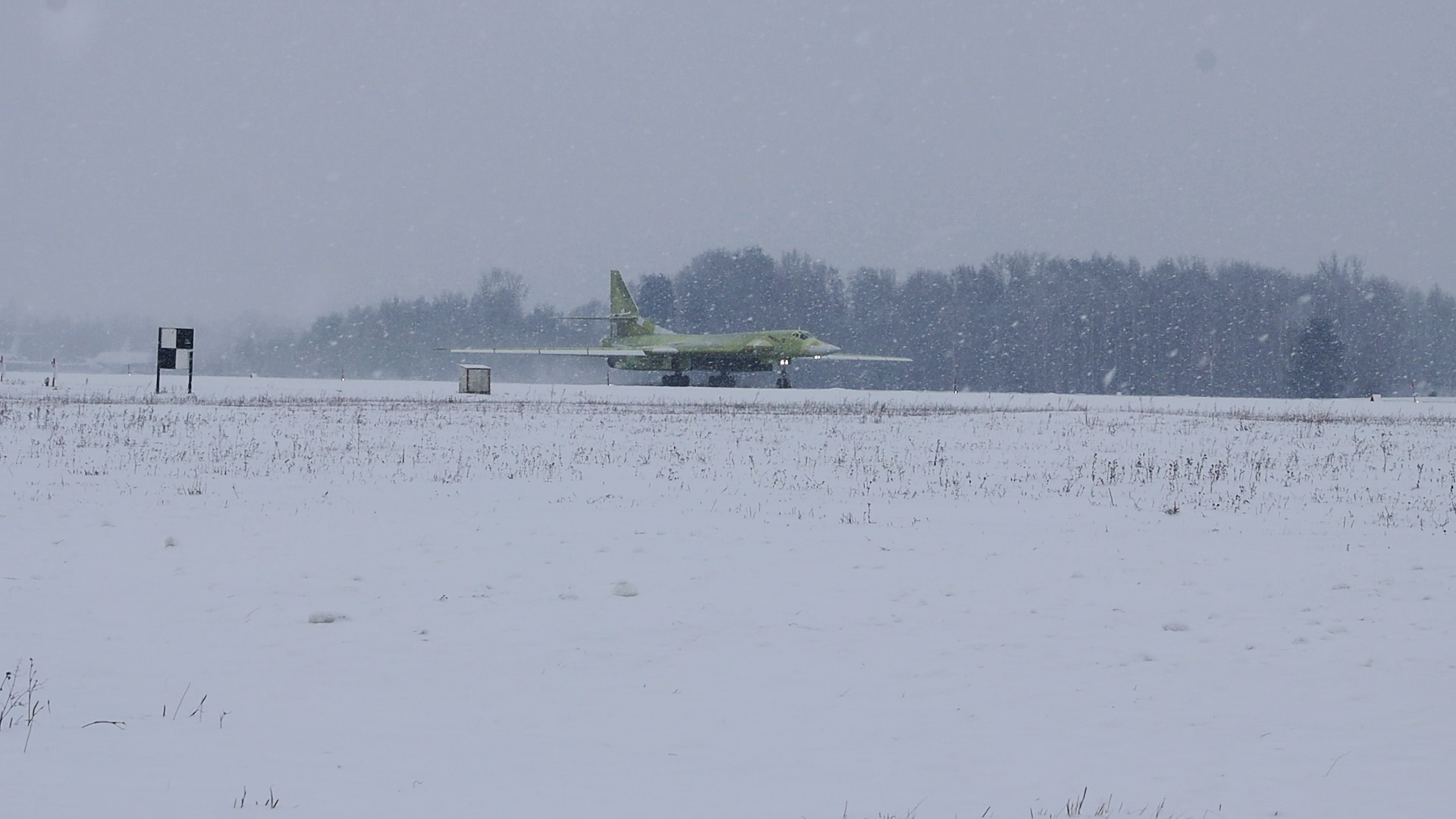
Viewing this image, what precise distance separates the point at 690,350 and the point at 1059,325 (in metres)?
50.3

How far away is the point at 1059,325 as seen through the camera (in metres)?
Answer: 95.1

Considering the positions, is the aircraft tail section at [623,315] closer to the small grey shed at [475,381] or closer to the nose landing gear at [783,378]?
the nose landing gear at [783,378]

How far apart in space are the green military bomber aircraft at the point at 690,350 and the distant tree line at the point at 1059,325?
3700 cm

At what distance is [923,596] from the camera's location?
791cm

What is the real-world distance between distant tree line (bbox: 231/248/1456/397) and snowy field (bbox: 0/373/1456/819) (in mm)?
70113

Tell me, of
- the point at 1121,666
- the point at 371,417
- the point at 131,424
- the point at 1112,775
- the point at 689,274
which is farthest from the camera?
the point at 689,274

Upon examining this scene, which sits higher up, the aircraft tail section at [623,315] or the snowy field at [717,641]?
the aircraft tail section at [623,315]

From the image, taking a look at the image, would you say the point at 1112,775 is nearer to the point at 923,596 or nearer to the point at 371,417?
the point at 923,596

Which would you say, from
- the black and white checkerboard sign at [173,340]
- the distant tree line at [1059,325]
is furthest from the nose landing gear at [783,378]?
the distant tree line at [1059,325]

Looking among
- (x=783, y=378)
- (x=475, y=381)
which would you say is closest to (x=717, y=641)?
(x=475, y=381)

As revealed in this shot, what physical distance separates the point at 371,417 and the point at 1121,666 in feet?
71.3

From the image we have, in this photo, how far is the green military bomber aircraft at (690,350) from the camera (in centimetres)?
5016

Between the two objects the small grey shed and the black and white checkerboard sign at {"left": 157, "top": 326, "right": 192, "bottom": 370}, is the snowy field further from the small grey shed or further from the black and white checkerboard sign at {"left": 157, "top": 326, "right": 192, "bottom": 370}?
the small grey shed

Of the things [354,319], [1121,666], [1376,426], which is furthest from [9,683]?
[354,319]
